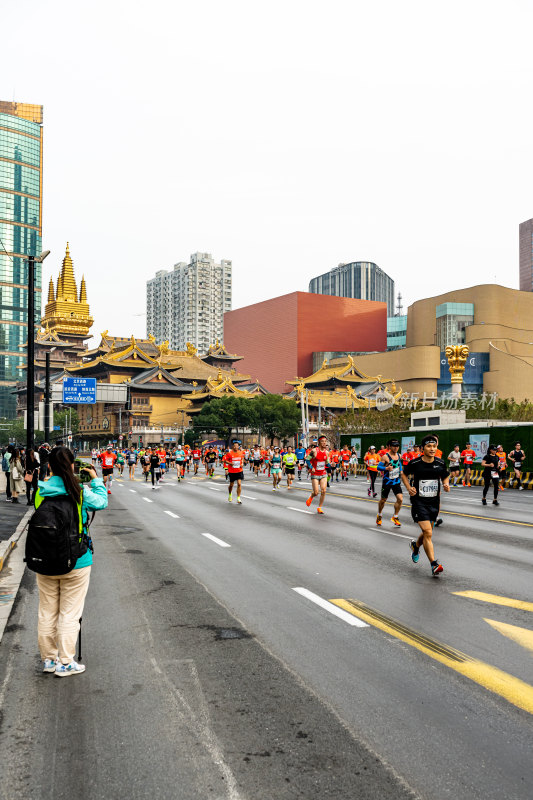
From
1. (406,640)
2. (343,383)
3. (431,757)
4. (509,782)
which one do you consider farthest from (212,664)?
(343,383)

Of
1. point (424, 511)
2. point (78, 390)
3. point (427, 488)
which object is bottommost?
point (424, 511)

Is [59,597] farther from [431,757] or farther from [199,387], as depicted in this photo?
[199,387]

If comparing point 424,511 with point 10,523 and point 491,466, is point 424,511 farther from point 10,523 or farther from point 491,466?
point 491,466

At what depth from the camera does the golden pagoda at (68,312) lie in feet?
450

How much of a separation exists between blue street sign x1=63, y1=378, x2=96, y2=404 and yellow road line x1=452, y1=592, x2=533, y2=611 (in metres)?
40.9

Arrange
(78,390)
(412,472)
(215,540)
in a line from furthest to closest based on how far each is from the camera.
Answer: (78,390) → (215,540) → (412,472)

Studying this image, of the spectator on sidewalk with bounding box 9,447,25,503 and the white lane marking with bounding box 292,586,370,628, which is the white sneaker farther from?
the spectator on sidewalk with bounding box 9,447,25,503

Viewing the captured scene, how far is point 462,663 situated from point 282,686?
148 cm

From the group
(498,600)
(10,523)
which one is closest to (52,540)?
(498,600)

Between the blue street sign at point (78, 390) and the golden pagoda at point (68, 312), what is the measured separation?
91831mm

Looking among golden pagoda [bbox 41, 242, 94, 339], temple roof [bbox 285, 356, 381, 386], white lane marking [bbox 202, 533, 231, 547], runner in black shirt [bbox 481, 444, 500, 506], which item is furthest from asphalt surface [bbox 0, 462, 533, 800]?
golden pagoda [bbox 41, 242, 94, 339]

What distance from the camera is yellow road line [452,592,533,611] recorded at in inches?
293

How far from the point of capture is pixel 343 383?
126 m

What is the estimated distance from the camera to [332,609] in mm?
7324
